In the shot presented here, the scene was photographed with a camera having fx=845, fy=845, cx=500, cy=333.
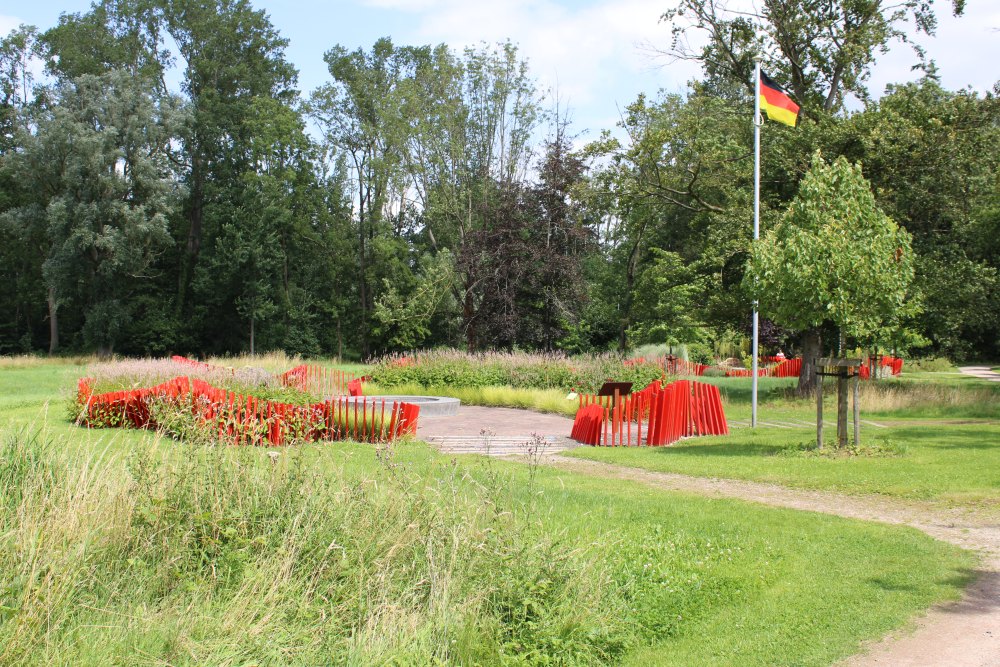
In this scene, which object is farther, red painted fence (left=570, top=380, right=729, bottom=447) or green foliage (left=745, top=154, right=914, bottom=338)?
red painted fence (left=570, top=380, right=729, bottom=447)

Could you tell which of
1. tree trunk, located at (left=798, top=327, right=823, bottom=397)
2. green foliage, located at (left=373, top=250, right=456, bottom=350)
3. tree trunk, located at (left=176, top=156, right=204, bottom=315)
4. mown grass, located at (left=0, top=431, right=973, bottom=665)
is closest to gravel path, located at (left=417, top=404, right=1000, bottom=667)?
mown grass, located at (left=0, top=431, right=973, bottom=665)

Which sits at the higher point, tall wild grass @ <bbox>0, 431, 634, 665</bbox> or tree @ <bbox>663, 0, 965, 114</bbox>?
tree @ <bbox>663, 0, 965, 114</bbox>

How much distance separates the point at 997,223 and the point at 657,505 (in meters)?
20.1

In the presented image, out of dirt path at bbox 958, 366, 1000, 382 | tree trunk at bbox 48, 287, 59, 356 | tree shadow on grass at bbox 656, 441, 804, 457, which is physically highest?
tree trunk at bbox 48, 287, 59, 356

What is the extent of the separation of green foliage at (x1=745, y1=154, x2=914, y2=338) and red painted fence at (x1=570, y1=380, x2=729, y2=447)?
292cm

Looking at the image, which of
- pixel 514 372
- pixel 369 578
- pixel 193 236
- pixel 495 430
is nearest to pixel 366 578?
pixel 369 578

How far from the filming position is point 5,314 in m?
48.1

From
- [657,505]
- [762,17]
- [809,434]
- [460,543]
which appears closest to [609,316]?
[762,17]

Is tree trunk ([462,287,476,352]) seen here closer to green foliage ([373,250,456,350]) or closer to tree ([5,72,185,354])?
green foliage ([373,250,456,350])

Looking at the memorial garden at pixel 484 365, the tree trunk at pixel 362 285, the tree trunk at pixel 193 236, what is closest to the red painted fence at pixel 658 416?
the memorial garden at pixel 484 365

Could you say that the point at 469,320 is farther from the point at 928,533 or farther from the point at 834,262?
the point at 928,533

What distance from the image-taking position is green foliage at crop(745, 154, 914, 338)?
12.1m

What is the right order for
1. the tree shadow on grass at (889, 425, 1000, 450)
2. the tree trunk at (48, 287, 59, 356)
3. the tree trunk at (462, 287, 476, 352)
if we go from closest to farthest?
the tree shadow on grass at (889, 425, 1000, 450)
the tree trunk at (462, 287, 476, 352)
the tree trunk at (48, 287, 59, 356)

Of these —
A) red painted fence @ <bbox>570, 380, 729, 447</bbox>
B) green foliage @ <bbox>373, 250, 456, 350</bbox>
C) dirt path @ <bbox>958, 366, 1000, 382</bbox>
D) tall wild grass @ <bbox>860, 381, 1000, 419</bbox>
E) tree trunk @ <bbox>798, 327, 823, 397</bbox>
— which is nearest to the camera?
red painted fence @ <bbox>570, 380, 729, 447</bbox>
